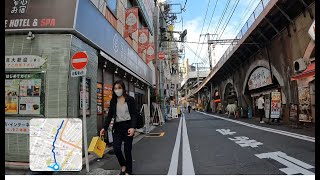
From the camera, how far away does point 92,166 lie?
6082 millimetres

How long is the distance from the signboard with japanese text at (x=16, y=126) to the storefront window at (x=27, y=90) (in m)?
0.19

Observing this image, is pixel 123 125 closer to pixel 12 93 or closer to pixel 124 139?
pixel 124 139

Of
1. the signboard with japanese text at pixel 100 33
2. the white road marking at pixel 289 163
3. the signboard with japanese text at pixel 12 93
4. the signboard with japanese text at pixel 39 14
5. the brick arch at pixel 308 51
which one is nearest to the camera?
the white road marking at pixel 289 163

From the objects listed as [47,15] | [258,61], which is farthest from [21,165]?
[258,61]

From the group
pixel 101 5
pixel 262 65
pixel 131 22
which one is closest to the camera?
pixel 101 5

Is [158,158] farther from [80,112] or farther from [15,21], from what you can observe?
[15,21]

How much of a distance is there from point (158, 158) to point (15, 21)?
4.80 metres

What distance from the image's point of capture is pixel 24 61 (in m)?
6.52

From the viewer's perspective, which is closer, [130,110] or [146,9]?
[130,110]

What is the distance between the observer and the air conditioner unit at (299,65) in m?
13.4

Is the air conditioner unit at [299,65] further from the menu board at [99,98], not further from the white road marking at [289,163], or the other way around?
the menu board at [99,98]

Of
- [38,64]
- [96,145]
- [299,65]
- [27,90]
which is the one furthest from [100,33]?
[299,65]

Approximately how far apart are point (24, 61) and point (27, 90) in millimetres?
688
